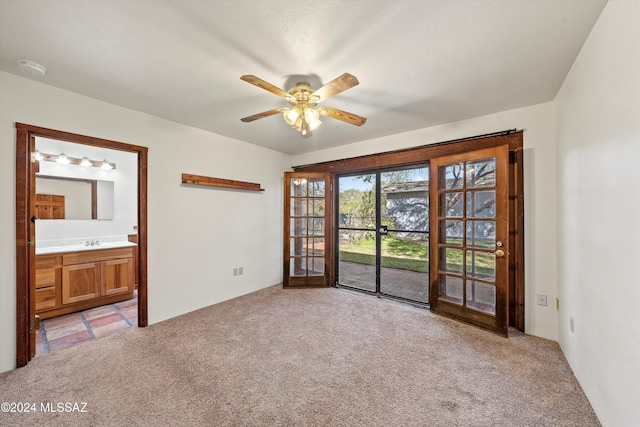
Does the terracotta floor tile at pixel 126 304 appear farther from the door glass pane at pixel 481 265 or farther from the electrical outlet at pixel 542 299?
the electrical outlet at pixel 542 299

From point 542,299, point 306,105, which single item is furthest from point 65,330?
point 542,299

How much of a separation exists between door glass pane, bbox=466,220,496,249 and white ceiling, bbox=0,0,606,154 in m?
1.26

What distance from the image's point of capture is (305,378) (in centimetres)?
187

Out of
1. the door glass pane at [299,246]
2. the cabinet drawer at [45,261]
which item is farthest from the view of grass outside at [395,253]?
the cabinet drawer at [45,261]

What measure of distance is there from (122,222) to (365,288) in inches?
166

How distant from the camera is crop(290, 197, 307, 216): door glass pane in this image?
417cm

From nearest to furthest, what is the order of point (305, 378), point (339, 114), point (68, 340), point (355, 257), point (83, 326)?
1. point (305, 378)
2. point (339, 114)
3. point (68, 340)
4. point (83, 326)
5. point (355, 257)

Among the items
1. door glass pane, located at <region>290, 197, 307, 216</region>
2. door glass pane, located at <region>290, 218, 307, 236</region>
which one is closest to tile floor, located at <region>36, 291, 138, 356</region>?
door glass pane, located at <region>290, 218, 307, 236</region>

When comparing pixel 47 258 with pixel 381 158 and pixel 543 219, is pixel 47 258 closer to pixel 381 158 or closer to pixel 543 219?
pixel 381 158

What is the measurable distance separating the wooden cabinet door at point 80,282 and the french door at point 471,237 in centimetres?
445

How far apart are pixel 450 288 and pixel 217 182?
10.9 feet

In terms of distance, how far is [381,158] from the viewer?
11.8 ft

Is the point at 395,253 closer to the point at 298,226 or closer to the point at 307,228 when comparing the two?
the point at 307,228

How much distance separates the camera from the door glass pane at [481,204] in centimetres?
262
